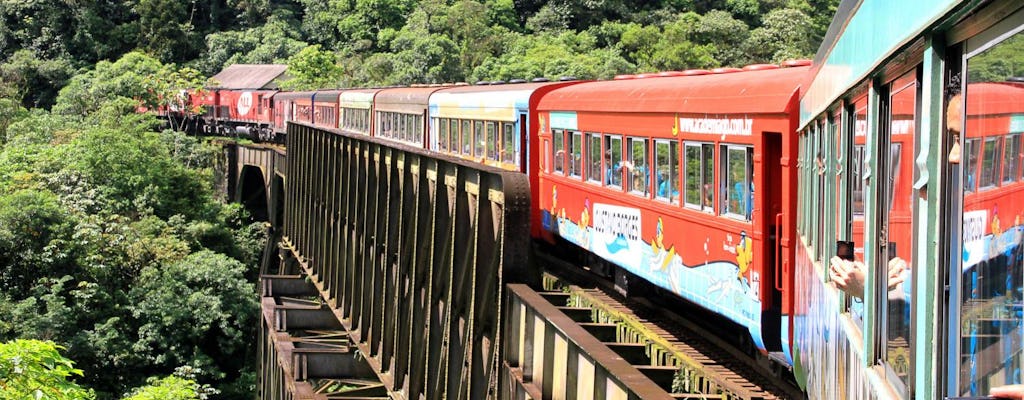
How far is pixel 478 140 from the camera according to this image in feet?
62.7

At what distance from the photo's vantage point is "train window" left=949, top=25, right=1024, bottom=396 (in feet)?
6.53

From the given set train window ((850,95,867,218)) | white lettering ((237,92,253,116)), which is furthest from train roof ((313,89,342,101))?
train window ((850,95,867,218))

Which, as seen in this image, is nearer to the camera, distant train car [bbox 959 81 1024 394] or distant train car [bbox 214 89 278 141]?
distant train car [bbox 959 81 1024 394]

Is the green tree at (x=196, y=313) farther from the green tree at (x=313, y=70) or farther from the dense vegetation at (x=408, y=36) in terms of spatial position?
the green tree at (x=313, y=70)

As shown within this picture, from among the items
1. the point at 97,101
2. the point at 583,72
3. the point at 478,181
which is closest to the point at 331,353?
the point at 478,181

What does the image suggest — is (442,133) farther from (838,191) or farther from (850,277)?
(850,277)

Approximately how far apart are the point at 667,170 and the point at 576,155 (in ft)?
11.5

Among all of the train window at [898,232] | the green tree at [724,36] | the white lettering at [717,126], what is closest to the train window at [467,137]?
the white lettering at [717,126]

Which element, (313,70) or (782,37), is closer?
(313,70)

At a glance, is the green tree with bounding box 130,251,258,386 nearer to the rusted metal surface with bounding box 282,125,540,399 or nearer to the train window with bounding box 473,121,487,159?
the rusted metal surface with bounding box 282,125,540,399

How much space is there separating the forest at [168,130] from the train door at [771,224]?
247 inches

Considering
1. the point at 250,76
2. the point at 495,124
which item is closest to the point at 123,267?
the point at 495,124

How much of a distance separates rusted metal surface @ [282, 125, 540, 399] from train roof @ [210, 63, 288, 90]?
2166 inches

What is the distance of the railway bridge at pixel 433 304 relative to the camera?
791 centimetres
